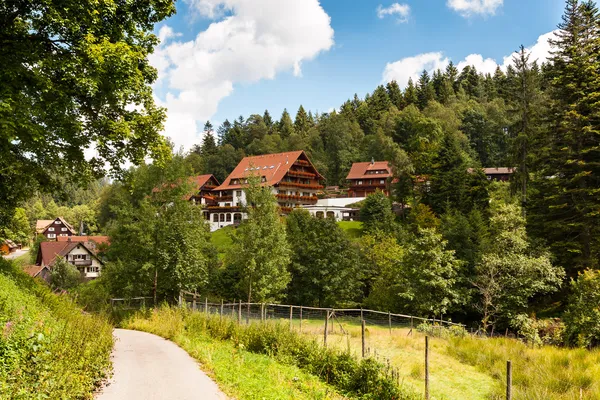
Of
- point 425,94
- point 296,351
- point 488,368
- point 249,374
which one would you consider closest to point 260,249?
point 296,351

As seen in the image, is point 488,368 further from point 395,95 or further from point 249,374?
point 395,95

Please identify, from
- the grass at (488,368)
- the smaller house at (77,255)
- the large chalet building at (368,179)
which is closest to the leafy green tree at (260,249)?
the grass at (488,368)

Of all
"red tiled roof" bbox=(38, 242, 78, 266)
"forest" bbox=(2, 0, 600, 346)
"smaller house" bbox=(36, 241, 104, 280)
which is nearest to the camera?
"forest" bbox=(2, 0, 600, 346)

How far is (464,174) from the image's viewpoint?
2159 inches

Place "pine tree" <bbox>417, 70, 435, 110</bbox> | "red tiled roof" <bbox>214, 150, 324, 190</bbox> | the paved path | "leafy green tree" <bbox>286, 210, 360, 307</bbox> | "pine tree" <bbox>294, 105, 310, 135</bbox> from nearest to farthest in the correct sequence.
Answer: the paved path → "leafy green tree" <bbox>286, 210, 360, 307</bbox> → "red tiled roof" <bbox>214, 150, 324, 190</bbox> → "pine tree" <bbox>417, 70, 435, 110</bbox> → "pine tree" <bbox>294, 105, 310, 135</bbox>

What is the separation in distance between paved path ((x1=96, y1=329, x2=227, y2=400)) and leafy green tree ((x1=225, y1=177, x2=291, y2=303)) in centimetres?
1864

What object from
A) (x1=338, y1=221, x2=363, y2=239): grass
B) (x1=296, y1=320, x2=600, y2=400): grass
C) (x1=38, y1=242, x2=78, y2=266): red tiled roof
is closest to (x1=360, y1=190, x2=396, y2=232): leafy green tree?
(x1=338, y1=221, x2=363, y2=239): grass

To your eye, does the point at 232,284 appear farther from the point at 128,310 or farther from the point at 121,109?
the point at 121,109

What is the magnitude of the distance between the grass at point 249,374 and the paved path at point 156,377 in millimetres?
350

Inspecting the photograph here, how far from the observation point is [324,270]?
39.9 metres

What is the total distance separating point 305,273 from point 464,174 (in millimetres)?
27167

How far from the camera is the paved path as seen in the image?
8984 millimetres

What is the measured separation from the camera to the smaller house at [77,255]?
73.3m

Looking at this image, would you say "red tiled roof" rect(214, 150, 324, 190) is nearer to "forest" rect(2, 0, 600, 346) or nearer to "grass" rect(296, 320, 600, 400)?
"forest" rect(2, 0, 600, 346)
